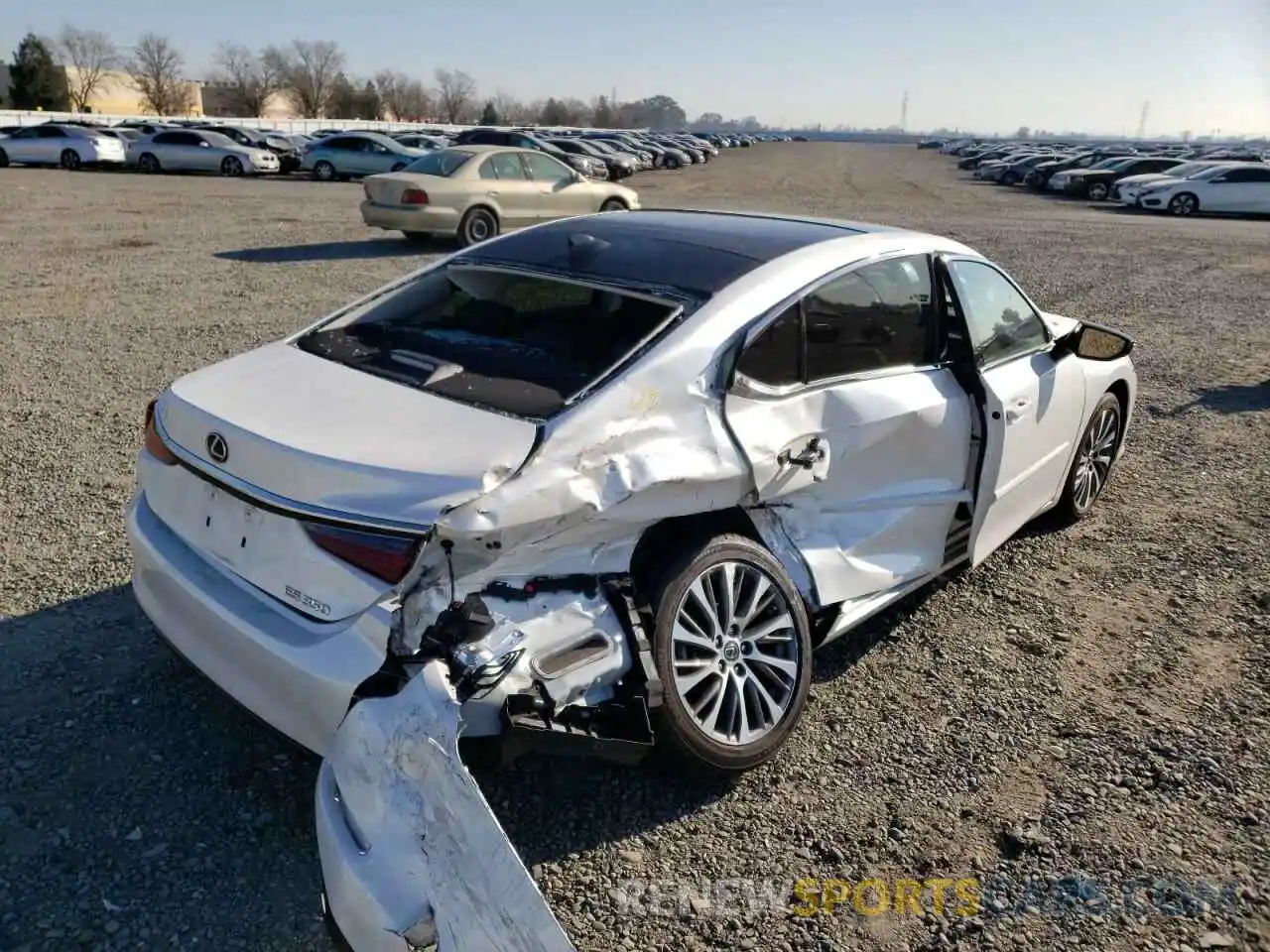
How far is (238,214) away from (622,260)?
55.8 feet

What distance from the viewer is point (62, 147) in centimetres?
2972

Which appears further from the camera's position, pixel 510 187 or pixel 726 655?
pixel 510 187

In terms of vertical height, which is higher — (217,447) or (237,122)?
(217,447)

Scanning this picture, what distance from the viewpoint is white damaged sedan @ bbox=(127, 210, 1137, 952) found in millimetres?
2199

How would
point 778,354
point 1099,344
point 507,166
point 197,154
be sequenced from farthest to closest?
point 197,154
point 507,166
point 1099,344
point 778,354

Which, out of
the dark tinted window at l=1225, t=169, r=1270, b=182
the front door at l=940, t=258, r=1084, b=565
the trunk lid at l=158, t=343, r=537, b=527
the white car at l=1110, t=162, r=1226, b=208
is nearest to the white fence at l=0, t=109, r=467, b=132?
the white car at l=1110, t=162, r=1226, b=208

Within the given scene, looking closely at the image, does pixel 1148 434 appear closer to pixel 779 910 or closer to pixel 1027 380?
pixel 1027 380

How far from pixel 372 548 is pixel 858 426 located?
176cm

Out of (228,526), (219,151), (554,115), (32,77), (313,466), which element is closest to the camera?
(313,466)

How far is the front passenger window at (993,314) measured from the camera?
13.3 feet

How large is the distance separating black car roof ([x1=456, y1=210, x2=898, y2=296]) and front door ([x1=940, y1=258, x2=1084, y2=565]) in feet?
1.83

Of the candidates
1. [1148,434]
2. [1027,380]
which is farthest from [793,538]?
[1148,434]

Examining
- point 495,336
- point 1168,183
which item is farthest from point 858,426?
point 1168,183

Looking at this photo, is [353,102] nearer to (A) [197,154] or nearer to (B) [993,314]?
(A) [197,154]
